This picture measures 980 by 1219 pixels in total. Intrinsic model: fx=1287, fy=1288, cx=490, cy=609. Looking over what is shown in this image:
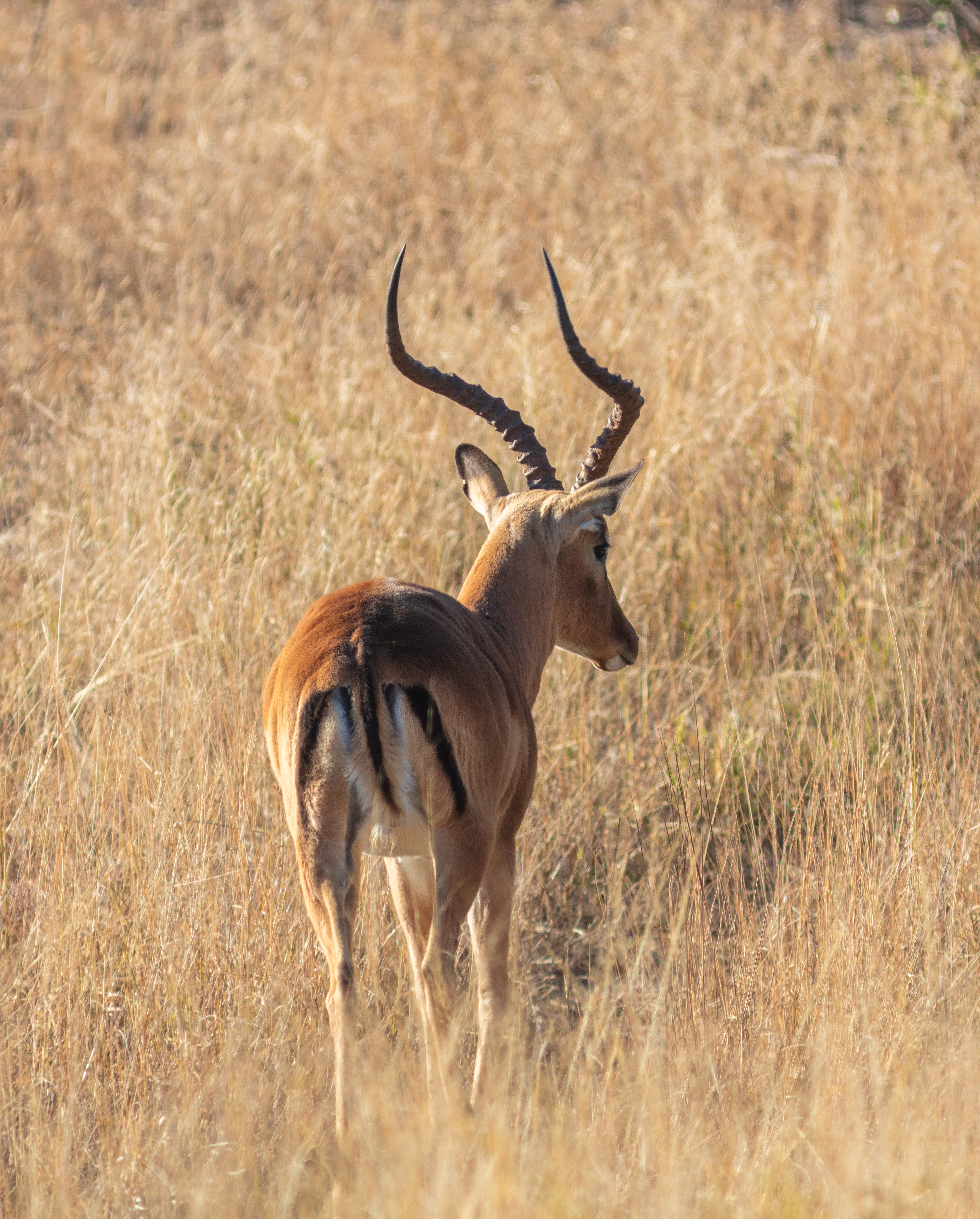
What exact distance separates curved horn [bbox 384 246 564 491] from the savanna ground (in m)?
1.03

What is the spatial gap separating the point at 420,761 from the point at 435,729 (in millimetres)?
78

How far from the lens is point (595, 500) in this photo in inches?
141

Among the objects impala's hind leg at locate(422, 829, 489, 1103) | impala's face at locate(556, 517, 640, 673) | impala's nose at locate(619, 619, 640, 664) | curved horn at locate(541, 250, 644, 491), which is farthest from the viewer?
impala's nose at locate(619, 619, 640, 664)

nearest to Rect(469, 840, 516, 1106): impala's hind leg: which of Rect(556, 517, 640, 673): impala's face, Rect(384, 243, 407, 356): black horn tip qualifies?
Rect(556, 517, 640, 673): impala's face

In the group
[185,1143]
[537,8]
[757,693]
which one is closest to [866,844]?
[757,693]

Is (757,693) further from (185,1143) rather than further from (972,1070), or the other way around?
(185,1143)

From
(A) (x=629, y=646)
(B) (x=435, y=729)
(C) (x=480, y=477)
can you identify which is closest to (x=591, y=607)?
(A) (x=629, y=646)

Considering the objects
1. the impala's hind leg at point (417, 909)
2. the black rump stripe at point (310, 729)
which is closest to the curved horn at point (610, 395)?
the impala's hind leg at point (417, 909)

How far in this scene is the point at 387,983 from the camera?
3.70 metres

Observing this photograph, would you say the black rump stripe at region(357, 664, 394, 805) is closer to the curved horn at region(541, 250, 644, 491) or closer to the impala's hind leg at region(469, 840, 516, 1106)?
the impala's hind leg at region(469, 840, 516, 1106)

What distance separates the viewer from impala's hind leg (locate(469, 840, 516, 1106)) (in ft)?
10.6

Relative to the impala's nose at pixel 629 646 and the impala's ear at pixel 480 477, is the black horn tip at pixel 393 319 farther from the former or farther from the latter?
the impala's nose at pixel 629 646

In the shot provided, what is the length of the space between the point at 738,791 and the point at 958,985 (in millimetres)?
1260

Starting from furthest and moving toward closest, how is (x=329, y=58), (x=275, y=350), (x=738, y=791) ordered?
(x=329, y=58) < (x=275, y=350) < (x=738, y=791)
